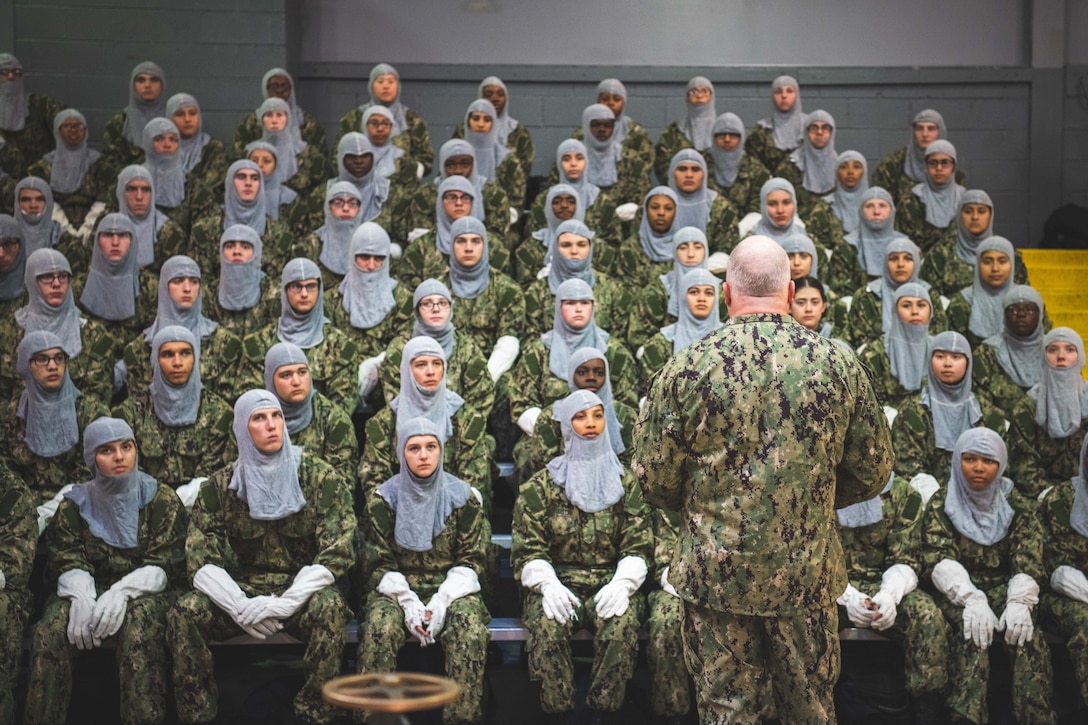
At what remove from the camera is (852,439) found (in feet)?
10.8

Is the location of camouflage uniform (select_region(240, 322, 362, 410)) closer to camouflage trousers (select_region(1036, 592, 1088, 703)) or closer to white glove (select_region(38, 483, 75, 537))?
white glove (select_region(38, 483, 75, 537))

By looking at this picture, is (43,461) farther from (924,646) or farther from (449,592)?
(924,646)

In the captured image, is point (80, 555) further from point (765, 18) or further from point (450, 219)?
point (765, 18)

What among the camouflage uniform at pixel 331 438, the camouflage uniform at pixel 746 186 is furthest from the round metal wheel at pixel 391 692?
the camouflage uniform at pixel 746 186

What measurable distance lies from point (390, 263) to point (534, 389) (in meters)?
1.65

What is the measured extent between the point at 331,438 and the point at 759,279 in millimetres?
Answer: 3475

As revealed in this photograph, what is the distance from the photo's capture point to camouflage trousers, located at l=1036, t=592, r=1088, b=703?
5.44 meters

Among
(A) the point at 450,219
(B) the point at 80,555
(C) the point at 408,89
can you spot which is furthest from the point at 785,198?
(B) the point at 80,555

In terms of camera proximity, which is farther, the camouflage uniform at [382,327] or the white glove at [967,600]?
the camouflage uniform at [382,327]

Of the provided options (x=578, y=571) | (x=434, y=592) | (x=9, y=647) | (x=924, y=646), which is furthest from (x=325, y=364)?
(x=924, y=646)

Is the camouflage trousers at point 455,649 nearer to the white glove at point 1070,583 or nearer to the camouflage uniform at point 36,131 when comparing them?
the white glove at point 1070,583

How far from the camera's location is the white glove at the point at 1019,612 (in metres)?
5.48

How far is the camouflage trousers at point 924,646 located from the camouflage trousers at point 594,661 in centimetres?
118

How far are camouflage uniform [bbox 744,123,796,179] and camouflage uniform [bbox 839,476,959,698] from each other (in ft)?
12.9
